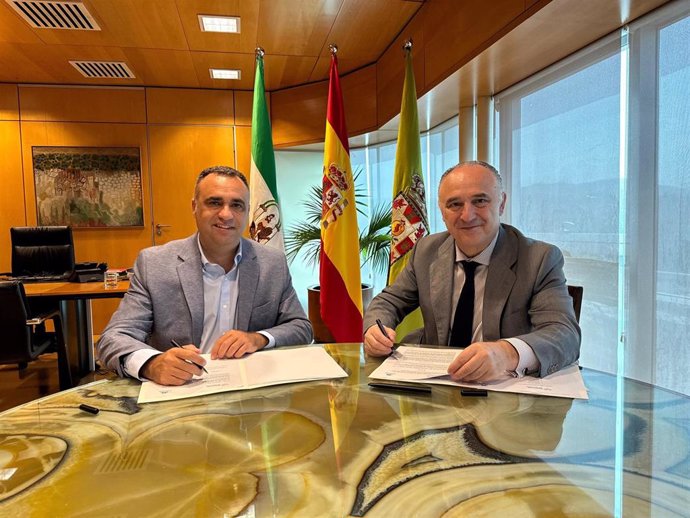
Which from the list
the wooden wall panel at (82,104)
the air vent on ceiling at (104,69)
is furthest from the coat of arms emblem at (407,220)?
the wooden wall panel at (82,104)

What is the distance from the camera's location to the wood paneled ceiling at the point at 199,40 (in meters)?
3.24

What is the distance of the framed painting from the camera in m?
4.88

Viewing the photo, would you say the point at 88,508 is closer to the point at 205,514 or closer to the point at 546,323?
the point at 205,514

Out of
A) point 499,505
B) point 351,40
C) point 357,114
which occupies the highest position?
point 351,40

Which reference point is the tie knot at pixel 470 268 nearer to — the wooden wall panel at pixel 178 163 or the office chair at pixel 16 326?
the office chair at pixel 16 326

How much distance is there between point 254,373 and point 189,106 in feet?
15.3

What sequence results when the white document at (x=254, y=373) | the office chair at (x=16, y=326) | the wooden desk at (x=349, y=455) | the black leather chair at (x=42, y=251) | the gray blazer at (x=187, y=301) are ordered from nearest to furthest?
the wooden desk at (x=349, y=455)
the white document at (x=254, y=373)
the gray blazer at (x=187, y=301)
the office chair at (x=16, y=326)
the black leather chair at (x=42, y=251)

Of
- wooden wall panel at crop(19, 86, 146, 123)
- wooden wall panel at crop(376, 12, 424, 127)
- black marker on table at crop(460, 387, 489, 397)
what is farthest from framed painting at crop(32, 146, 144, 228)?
black marker on table at crop(460, 387, 489, 397)

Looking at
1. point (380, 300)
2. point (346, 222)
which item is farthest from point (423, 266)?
point (346, 222)

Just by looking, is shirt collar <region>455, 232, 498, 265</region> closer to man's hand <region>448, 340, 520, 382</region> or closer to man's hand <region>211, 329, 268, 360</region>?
man's hand <region>448, 340, 520, 382</region>

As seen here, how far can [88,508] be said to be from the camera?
2.04 feet

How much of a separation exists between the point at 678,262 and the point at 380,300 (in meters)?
1.48

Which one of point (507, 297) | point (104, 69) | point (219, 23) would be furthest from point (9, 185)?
point (507, 297)

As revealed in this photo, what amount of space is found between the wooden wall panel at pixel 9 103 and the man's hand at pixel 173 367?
4.98m
